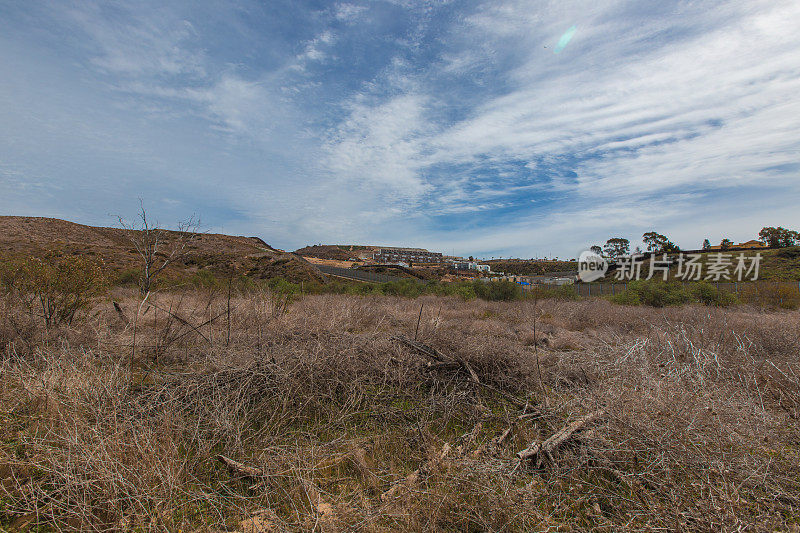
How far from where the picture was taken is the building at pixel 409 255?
338 ft

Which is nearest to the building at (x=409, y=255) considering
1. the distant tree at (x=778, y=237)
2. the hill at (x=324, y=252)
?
the hill at (x=324, y=252)

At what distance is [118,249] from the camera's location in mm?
36500

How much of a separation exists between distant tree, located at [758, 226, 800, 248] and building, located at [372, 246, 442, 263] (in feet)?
244

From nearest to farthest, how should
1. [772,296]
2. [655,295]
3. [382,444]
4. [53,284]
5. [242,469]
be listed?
[242,469] → [382,444] → [53,284] → [655,295] → [772,296]

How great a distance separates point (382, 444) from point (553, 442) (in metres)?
1.62

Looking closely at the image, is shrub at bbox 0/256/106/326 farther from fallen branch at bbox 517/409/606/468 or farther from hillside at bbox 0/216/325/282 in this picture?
hillside at bbox 0/216/325/282

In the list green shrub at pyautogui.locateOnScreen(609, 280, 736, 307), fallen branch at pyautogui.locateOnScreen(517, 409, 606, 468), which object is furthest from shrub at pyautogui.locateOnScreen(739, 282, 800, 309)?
fallen branch at pyautogui.locateOnScreen(517, 409, 606, 468)

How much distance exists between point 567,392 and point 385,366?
242 cm

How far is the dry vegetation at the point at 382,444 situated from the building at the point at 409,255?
92.7 m

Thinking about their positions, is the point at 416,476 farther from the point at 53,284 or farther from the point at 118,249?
the point at 118,249

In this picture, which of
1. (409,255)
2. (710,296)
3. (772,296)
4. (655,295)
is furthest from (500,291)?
(409,255)

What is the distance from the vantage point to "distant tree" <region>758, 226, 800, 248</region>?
56.6 m

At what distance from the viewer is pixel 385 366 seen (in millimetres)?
4844

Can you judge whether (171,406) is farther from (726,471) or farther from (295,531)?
(726,471)
